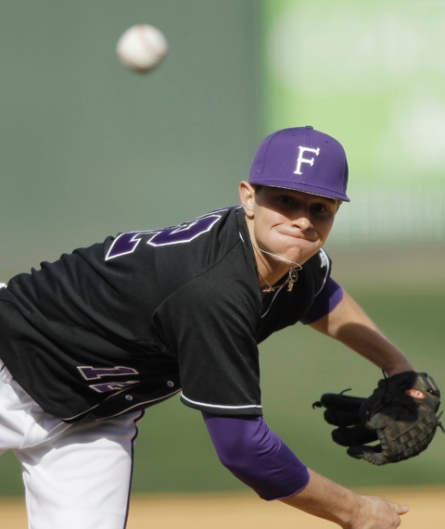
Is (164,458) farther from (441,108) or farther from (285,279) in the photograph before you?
(441,108)

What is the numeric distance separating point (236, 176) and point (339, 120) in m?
0.94

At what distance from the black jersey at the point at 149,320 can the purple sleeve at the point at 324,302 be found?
0.38 ft

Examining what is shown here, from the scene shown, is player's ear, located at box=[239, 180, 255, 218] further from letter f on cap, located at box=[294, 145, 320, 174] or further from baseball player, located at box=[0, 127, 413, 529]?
letter f on cap, located at box=[294, 145, 320, 174]

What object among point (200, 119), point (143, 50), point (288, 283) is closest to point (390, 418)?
point (288, 283)

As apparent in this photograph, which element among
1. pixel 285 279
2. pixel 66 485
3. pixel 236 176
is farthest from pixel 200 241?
pixel 236 176

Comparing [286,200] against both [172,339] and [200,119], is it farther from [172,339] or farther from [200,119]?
[200,119]

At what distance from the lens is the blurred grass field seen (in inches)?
205

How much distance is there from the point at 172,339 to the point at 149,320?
0.09m

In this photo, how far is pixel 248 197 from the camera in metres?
2.78

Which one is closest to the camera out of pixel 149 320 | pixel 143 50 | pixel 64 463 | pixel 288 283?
pixel 149 320

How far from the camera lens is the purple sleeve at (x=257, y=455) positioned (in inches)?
104

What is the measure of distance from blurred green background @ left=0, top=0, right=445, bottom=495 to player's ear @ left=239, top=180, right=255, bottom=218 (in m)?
4.98

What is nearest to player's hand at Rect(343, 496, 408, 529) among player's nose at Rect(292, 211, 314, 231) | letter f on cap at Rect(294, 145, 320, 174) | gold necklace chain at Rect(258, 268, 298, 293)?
gold necklace chain at Rect(258, 268, 298, 293)

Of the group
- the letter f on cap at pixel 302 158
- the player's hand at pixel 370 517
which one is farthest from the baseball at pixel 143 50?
the player's hand at pixel 370 517
